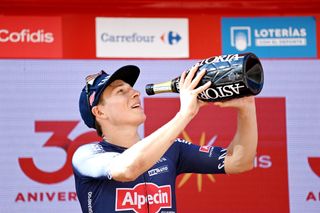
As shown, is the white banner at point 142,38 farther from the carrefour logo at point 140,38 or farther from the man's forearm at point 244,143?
the man's forearm at point 244,143

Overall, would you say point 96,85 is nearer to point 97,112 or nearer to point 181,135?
point 97,112

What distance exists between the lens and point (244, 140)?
254 centimetres

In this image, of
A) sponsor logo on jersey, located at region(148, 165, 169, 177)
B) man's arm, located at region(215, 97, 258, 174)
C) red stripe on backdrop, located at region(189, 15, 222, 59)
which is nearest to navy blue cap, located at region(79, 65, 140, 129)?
sponsor logo on jersey, located at region(148, 165, 169, 177)

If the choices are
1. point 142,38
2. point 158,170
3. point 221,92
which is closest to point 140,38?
point 142,38

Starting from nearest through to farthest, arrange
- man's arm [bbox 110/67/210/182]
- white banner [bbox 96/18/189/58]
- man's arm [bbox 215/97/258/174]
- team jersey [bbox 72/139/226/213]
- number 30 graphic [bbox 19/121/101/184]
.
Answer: man's arm [bbox 110/67/210/182] → team jersey [bbox 72/139/226/213] → man's arm [bbox 215/97/258/174] → number 30 graphic [bbox 19/121/101/184] → white banner [bbox 96/18/189/58]

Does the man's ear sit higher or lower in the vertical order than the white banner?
lower

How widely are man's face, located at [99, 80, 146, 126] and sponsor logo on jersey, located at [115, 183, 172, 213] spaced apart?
0.21 metres

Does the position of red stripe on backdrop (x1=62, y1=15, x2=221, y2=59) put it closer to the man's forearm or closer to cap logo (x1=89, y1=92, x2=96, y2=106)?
cap logo (x1=89, y1=92, x2=96, y2=106)

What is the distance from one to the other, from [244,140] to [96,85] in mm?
508

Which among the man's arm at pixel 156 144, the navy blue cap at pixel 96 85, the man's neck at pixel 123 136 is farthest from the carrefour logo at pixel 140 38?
the man's arm at pixel 156 144

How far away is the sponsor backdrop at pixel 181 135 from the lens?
136 inches

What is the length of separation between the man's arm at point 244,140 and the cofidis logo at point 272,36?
1110 millimetres

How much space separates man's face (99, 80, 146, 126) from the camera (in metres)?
2.53
